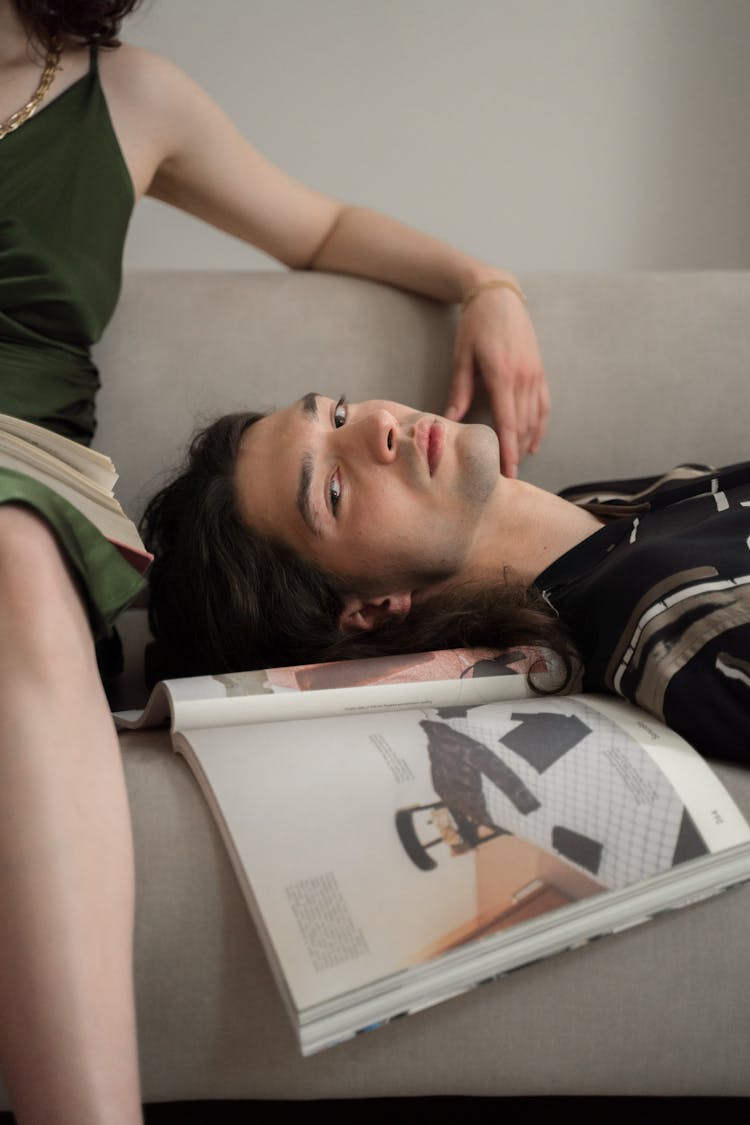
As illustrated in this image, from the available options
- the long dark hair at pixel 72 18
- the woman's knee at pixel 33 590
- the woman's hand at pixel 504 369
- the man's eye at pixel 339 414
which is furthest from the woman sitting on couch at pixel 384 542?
the long dark hair at pixel 72 18

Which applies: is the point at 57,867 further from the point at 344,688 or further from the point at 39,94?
the point at 39,94

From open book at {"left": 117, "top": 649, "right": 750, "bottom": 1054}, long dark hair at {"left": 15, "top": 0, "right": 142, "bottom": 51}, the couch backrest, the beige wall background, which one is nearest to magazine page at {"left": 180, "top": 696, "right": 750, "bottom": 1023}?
open book at {"left": 117, "top": 649, "right": 750, "bottom": 1054}

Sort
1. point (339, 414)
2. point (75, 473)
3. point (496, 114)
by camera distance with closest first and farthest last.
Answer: point (75, 473), point (339, 414), point (496, 114)

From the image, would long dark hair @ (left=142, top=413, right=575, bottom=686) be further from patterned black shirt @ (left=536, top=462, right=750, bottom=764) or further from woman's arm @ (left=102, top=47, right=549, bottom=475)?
woman's arm @ (left=102, top=47, right=549, bottom=475)

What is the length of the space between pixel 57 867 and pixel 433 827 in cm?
29

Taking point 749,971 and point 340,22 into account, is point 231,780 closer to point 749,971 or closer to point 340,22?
point 749,971

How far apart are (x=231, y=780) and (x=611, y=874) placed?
1.03ft

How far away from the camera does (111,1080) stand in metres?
0.63

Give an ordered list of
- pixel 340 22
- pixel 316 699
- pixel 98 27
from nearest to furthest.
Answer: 1. pixel 316 699
2. pixel 98 27
3. pixel 340 22

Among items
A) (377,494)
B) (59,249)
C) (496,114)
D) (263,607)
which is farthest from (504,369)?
(496,114)

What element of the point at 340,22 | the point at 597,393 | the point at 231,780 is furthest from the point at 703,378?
the point at 340,22

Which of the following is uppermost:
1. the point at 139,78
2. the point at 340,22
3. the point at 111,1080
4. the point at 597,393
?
the point at 340,22

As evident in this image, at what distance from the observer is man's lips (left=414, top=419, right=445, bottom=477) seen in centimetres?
122

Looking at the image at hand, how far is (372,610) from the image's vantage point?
4.19ft
